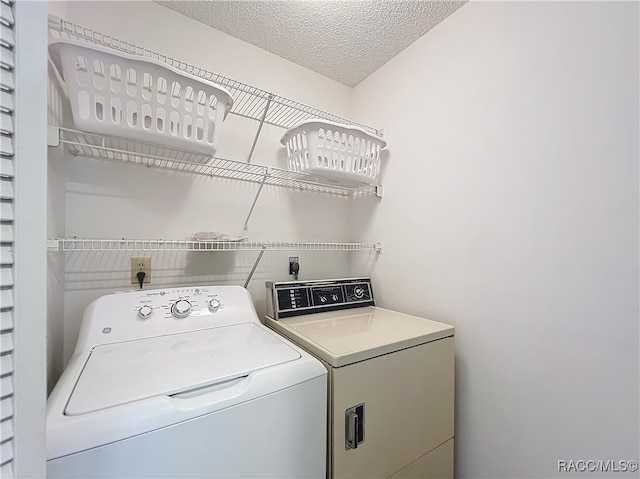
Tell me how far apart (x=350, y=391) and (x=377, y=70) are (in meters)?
1.87

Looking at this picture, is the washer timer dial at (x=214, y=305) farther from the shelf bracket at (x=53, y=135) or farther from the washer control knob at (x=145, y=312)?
the shelf bracket at (x=53, y=135)

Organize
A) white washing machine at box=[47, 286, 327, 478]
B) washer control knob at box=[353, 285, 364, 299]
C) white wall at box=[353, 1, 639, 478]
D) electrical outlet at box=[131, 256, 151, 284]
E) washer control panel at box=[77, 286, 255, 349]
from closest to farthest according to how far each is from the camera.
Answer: white washing machine at box=[47, 286, 327, 478] → white wall at box=[353, 1, 639, 478] → washer control panel at box=[77, 286, 255, 349] → electrical outlet at box=[131, 256, 151, 284] → washer control knob at box=[353, 285, 364, 299]

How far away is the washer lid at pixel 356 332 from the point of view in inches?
35.8

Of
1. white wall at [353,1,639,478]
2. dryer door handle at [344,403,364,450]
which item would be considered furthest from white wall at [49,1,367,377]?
dryer door handle at [344,403,364,450]

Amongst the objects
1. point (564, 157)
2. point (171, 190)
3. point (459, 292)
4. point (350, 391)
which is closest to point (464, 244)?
point (459, 292)

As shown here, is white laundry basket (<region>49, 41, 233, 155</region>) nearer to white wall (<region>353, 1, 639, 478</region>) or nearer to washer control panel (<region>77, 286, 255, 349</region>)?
washer control panel (<region>77, 286, 255, 349</region>)

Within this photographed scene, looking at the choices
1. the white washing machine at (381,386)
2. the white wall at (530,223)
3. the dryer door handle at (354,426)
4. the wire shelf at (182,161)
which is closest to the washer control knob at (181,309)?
the white washing machine at (381,386)

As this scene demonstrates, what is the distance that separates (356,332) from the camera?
1.11m

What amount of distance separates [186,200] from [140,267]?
385mm

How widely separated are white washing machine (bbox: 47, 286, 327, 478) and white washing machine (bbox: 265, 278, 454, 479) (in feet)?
0.25

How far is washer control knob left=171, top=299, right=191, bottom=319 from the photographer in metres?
1.07

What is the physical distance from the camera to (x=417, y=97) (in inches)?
58.4

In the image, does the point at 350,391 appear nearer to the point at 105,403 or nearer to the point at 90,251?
the point at 105,403

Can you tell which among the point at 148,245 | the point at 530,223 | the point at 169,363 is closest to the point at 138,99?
the point at 148,245
